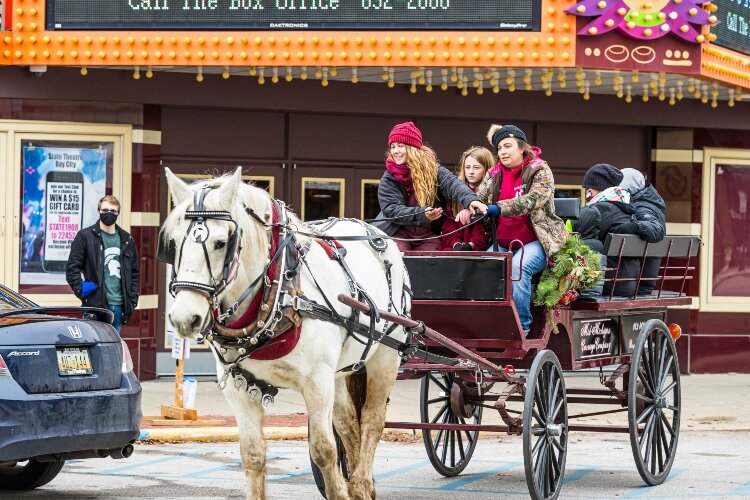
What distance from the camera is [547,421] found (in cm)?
879

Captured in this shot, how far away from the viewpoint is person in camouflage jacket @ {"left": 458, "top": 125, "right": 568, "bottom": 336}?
8.97m

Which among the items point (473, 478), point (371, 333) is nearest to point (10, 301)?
point (371, 333)

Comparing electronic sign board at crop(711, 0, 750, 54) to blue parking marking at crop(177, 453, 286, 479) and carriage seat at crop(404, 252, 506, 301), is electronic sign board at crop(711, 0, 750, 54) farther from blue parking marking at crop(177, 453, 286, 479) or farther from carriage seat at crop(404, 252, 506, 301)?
blue parking marking at crop(177, 453, 286, 479)

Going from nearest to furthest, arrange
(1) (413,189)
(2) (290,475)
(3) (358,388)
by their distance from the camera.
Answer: (3) (358,388), (1) (413,189), (2) (290,475)

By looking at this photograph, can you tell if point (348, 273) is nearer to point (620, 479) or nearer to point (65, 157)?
point (620, 479)

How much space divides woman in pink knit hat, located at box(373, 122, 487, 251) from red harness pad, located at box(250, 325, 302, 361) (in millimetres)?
2277

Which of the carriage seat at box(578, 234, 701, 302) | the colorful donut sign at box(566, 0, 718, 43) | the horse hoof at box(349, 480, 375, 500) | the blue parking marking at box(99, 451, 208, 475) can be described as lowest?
the blue parking marking at box(99, 451, 208, 475)

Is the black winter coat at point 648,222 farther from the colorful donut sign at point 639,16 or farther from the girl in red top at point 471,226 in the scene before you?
the colorful donut sign at point 639,16

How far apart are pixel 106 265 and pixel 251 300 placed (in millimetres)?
7011

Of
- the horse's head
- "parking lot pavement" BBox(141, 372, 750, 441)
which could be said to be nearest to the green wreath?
the horse's head

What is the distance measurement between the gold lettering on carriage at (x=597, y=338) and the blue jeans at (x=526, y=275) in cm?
74

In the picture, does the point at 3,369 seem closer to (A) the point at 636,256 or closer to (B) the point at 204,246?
(B) the point at 204,246

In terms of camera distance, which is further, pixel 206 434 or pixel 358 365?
pixel 206 434

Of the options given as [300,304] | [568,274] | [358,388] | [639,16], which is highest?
[639,16]
